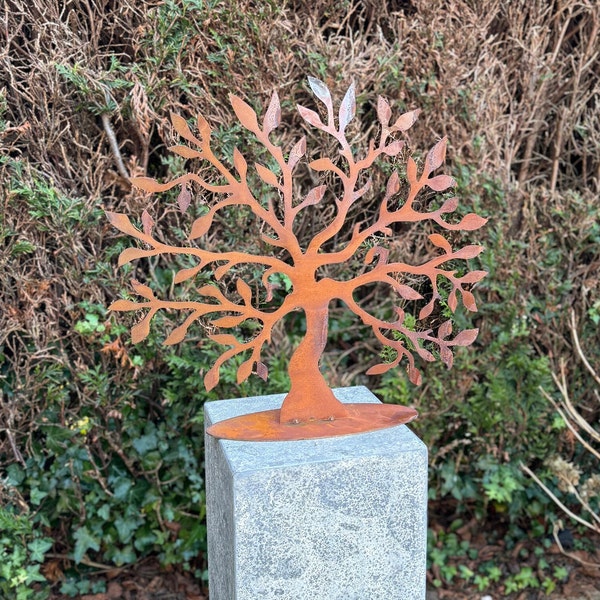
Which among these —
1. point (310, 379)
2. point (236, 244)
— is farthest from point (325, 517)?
point (236, 244)

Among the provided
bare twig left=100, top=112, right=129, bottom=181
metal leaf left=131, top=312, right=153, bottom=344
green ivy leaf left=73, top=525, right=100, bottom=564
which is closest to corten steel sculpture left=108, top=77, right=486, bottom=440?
metal leaf left=131, top=312, right=153, bottom=344

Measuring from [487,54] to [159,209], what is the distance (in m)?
1.59

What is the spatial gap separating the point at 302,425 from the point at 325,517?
291mm

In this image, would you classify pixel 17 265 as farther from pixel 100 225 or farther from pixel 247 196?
pixel 247 196

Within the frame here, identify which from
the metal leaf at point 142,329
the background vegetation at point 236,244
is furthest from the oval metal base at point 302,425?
the background vegetation at point 236,244

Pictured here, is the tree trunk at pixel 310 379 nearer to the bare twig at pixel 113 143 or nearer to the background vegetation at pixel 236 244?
the background vegetation at pixel 236 244

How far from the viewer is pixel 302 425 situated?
2105 millimetres

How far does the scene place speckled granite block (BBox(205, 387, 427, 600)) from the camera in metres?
1.88

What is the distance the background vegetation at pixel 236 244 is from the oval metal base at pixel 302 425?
67 cm

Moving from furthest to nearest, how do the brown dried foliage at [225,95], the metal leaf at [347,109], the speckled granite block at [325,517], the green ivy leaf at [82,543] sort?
1. the green ivy leaf at [82,543]
2. the brown dried foliage at [225,95]
3. the metal leaf at [347,109]
4. the speckled granite block at [325,517]

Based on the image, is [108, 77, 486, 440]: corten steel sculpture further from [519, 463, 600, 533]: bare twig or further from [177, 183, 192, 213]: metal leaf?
[519, 463, 600, 533]: bare twig

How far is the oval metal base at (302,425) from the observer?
80.4 inches

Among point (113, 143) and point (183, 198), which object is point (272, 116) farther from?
point (113, 143)

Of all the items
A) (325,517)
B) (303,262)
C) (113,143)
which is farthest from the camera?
(113,143)
